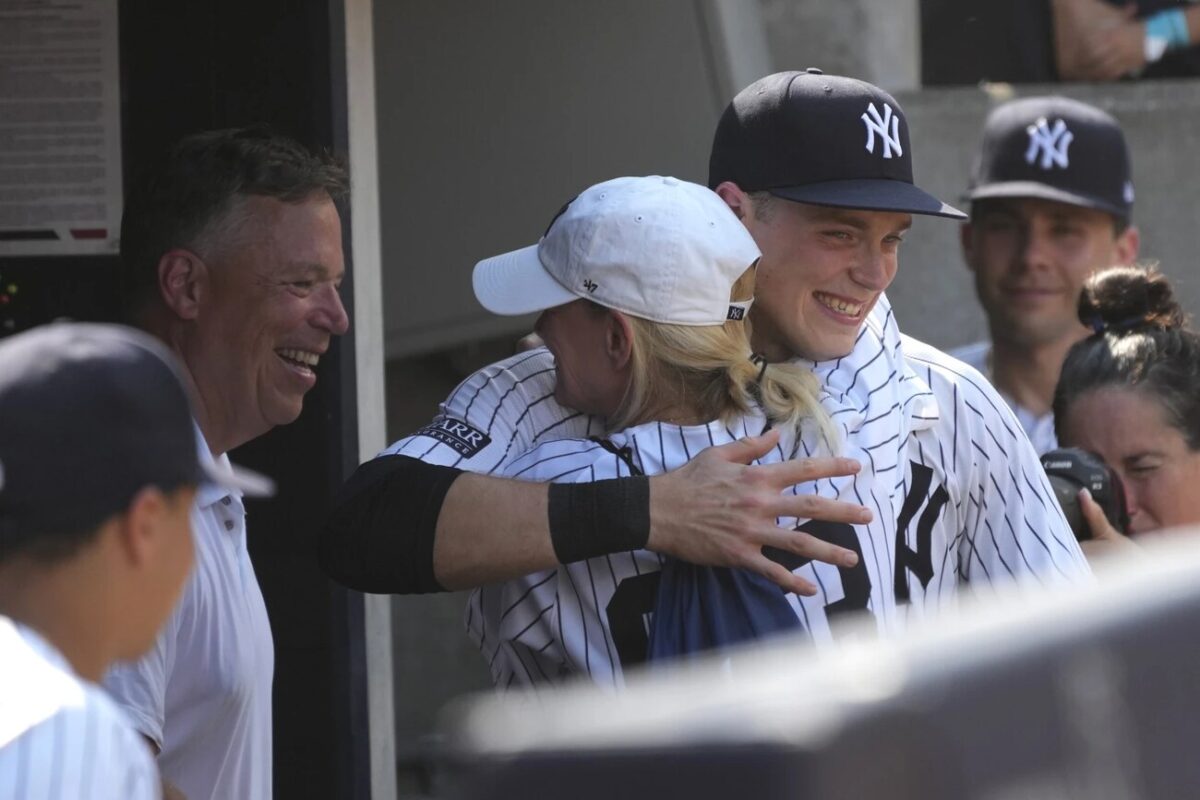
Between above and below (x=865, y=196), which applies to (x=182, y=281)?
below

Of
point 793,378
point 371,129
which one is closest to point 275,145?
point 371,129

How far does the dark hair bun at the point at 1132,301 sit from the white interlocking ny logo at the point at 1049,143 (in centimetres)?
99

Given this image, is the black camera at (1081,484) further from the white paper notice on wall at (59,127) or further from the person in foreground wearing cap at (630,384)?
the white paper notice on wall at (59,127)

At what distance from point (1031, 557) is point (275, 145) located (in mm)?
1383

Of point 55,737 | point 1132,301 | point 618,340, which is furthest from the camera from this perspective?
A: point 1132,301

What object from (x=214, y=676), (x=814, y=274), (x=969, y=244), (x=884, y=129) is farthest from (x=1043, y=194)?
(x=214, y=676)

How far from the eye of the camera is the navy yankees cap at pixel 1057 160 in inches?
176

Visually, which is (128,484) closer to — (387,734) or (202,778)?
(202,778)

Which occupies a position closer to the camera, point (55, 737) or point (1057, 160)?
point (55, 737)

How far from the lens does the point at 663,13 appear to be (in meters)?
4.62

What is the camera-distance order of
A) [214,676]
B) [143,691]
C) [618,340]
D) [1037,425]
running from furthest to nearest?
1. [1037,425]
2. [214,676]
3. [618,340]
4. [143,691]

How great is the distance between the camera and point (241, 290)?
117 inches

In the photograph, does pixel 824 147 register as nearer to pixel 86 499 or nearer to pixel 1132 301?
pixel 1132 301

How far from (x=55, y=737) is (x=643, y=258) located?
3.79 ft
